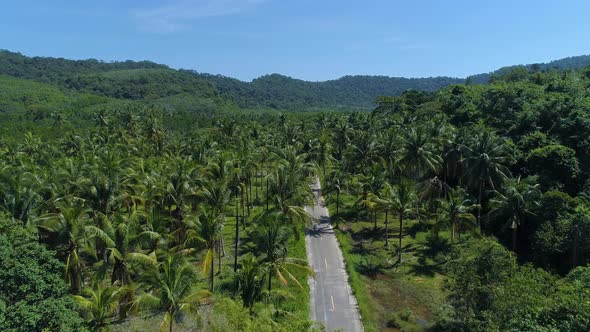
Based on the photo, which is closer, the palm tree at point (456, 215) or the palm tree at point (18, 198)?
the palm tree at point (18, 198)

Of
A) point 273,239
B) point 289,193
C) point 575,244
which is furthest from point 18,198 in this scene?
point 575,244

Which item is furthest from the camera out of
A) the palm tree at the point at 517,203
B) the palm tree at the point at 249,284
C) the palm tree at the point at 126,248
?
the palm tree at the point at 517,203

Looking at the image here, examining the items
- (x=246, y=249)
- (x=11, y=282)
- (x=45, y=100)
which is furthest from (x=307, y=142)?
(x=45, y=100)

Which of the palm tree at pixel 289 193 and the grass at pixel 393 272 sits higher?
the palm tree at pixel 289 193

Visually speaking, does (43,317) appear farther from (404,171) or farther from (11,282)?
(404,171)

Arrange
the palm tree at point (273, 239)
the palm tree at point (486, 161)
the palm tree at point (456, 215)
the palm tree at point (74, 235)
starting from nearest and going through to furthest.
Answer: the palm tree at point (74, 235) → the palm tree at point (273, 239) → the palm tree at point (456, 215) → the palm tree at point (486, 161)

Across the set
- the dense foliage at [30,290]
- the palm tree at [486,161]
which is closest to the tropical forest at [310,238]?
the dense foliage at [30,290]

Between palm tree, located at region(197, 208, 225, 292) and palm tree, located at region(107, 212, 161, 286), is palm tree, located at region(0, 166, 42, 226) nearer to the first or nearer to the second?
palm tree, located at region(107, 212, 161, 286)

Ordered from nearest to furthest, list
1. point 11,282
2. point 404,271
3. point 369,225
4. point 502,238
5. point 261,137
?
point 11,282, point 404,271, point 502,238, point 369,225, point 261,137

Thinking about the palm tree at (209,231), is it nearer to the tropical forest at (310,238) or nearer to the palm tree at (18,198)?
the tropical forest at (310,238)
